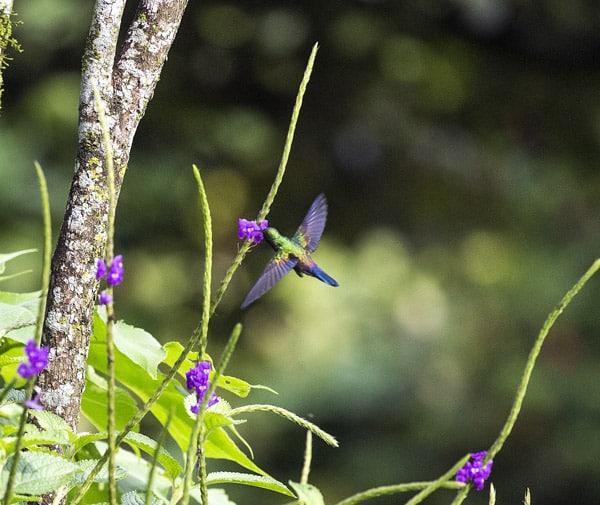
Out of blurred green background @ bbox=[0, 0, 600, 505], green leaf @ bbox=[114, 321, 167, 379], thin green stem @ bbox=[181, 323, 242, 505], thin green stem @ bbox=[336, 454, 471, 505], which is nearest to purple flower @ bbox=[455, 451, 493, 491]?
thin green stem @ bbox=[336, 454, 471, 505]

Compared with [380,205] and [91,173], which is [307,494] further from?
[380,205]

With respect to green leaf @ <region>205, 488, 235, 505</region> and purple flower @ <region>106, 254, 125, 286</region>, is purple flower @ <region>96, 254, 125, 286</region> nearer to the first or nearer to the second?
purple flower @ <region>106, 254, 125, 286</region>

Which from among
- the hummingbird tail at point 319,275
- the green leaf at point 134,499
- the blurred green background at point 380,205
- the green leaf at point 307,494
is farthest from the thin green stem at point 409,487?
the blurred green background at point 380,205

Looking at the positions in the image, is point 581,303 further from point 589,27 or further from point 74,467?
point 74,467

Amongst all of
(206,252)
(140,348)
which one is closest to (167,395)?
(140,348)

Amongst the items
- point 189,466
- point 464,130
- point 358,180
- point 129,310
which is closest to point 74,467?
point 189,466

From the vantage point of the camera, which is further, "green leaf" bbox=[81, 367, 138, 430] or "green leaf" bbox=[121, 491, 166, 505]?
"green leaf" bbox=[81, 367, 138, 430]
